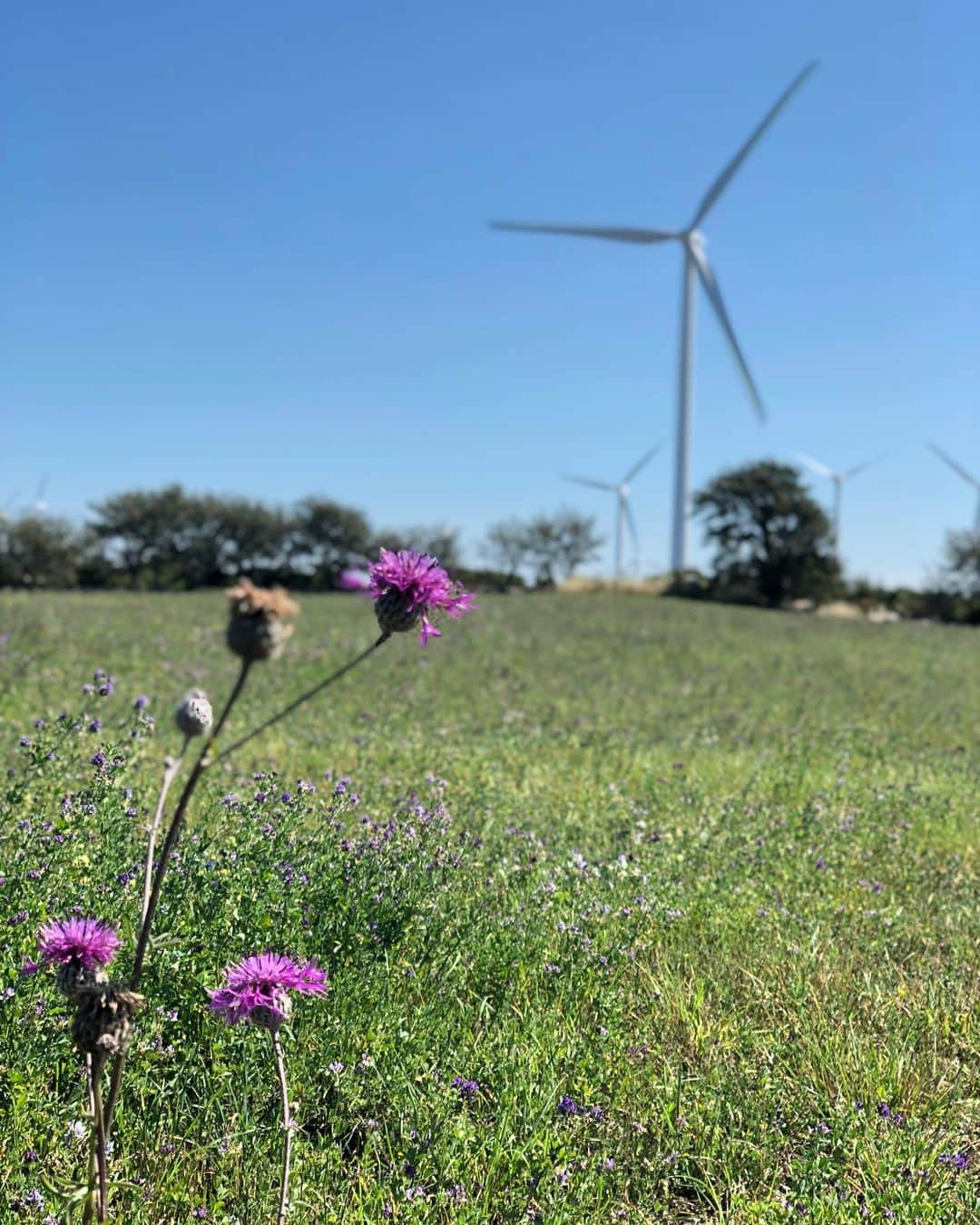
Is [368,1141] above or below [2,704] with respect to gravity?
A: below

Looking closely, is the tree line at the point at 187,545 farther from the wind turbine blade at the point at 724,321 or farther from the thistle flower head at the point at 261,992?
the thistle flower head at the point at 261,992

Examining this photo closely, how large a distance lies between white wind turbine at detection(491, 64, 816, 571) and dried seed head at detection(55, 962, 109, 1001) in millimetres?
32252

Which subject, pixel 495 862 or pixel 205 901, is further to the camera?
pixel 495 862

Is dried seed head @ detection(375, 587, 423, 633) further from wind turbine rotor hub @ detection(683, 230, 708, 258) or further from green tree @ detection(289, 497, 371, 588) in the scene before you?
green tree @ detection(289, 497, 371, 588)

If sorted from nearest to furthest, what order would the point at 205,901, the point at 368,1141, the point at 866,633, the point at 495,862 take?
the point at 368,1141 → the point at 205,901 → the point at 495,862 → the point at 866,633

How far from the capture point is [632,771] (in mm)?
7871

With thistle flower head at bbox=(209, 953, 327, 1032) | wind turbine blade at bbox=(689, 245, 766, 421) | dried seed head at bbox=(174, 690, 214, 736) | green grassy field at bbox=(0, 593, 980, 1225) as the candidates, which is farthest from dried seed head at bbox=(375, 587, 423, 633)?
wind turbine blade at bbox=(689, 245, 766, 421)

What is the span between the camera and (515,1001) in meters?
3.85

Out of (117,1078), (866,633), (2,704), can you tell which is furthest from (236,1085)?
(866,633)

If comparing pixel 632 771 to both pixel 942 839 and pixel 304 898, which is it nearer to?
pixel 942 839

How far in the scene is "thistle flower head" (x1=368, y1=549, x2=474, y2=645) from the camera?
2176 millimetres

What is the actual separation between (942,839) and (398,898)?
154 inches

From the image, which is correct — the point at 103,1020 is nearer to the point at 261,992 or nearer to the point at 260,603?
the point at 261,992

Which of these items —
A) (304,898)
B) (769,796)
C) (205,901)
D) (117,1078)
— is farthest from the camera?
(769,796)
